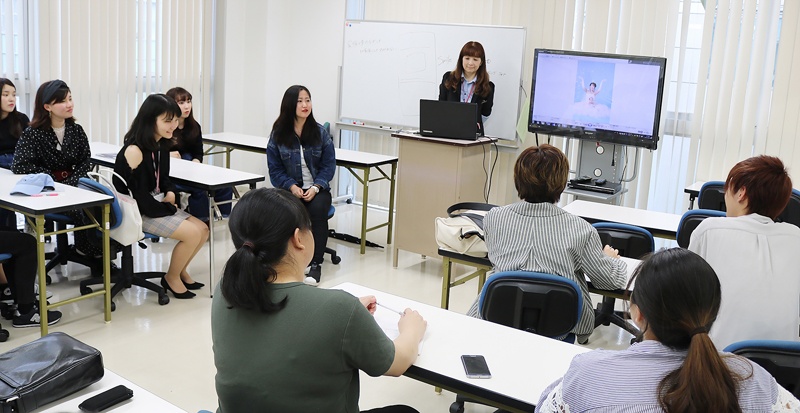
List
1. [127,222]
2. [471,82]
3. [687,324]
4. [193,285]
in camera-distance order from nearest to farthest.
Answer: [687,324]
[127,222]
[193,285]
[471,82]

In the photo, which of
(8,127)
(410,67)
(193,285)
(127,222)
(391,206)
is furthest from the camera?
(410,67)

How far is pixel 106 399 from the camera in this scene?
191 cm

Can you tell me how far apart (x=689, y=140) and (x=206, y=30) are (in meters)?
4.43

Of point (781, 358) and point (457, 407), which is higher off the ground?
point (781, 358)

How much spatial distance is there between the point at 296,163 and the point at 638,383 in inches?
157

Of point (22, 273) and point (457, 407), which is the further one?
point (22, 273)

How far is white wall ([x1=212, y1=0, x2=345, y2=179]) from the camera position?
7.28 meters

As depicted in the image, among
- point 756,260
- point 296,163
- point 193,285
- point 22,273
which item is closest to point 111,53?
point 296,163

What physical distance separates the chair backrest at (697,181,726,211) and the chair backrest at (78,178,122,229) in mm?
3366

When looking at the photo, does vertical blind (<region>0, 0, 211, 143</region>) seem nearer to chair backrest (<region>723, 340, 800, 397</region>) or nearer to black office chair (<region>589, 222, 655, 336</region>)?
black office chair (<region>589, 222, 655, 336</region>)

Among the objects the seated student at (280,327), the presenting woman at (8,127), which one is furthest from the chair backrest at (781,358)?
the presenting woman at (8,127)

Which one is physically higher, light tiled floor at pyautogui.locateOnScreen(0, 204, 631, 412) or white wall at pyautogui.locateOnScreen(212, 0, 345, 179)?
white wall at pyautogui.locateOnScreen(212, 0, 345, 179)

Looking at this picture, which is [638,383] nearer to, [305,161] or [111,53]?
[305,161]

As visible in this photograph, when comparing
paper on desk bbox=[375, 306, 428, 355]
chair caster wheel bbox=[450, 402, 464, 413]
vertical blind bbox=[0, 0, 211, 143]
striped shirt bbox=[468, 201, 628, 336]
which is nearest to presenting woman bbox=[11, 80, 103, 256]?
vertical blind bbox=[0, 0, 211, 143]
